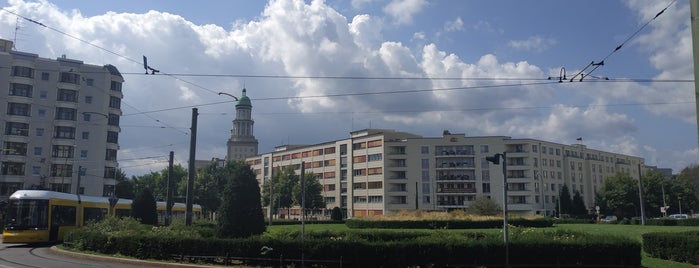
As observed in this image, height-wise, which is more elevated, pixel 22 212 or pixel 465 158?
pixel 465 158

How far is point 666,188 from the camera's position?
97812mm

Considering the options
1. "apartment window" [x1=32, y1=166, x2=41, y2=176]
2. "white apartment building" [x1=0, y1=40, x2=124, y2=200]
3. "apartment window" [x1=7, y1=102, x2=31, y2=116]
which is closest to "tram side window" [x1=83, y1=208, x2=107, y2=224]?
"white apartment building" [x1=0, y1=40, x2=124, y2=200]

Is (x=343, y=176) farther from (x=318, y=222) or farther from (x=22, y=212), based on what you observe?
(x=22, y=212)

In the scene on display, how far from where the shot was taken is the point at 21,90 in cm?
7262

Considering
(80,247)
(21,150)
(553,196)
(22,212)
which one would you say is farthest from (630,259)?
(553,196)

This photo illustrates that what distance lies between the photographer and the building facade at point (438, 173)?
101375 mm

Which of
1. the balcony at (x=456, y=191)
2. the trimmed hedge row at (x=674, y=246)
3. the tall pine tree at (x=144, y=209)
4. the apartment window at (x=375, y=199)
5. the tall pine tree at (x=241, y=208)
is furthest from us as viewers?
the apartment window at (x=375, y=199)

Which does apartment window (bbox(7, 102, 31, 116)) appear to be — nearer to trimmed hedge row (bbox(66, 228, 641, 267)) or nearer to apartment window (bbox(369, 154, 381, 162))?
apartment window (bbox(369, 154, 381, 162))

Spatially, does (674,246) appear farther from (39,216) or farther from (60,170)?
(60,170)

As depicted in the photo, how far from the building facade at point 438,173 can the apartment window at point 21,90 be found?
5801 centimetres

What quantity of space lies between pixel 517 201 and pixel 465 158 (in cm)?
1275

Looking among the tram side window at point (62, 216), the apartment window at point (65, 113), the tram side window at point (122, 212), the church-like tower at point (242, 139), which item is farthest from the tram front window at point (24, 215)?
the church-like tower at point (242, 139)

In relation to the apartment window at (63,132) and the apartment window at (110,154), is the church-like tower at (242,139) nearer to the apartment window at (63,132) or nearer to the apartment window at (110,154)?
the apartment window at (110,154)

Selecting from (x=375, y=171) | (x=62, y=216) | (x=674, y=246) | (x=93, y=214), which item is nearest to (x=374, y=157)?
(x=375, y=171)
